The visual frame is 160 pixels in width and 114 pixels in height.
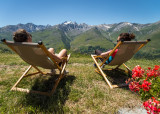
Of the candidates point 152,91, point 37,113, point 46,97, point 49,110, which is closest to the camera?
point 152,91

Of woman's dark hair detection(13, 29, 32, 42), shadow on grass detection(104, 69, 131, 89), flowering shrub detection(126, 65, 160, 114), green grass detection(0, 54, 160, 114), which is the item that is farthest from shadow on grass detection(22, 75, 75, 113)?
shadow on grass detection(104, 69, 131, 89)

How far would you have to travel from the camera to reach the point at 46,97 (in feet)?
10.2

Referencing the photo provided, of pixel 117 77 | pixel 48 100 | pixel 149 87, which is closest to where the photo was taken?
pixel 149 87

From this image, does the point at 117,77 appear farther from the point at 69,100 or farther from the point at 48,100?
the point at 48,100

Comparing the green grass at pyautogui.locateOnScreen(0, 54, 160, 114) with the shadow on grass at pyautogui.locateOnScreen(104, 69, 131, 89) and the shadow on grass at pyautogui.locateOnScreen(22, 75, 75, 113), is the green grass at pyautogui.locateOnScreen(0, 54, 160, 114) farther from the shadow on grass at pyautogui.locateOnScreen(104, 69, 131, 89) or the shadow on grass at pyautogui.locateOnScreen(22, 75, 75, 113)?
the shadow on grass at pyautogui.locateOnScreen(104, 69, 131, 89)

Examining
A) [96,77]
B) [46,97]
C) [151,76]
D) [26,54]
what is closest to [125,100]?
[151,76]

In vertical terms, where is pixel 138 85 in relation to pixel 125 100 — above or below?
above

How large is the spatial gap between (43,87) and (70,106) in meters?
1.53

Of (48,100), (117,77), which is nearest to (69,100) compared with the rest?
(48,100)

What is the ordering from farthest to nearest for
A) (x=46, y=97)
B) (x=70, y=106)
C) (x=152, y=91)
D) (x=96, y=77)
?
1. (x=96, y=77)
2. (x=46, y=97)
3. (x=70, y=106)
4. (x=152, y=91)

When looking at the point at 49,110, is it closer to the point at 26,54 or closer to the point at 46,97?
the point at 46,97

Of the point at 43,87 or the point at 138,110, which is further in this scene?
the point at 43,87

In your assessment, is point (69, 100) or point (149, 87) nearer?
point (149, 87)

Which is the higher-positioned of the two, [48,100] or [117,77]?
[48,100]
